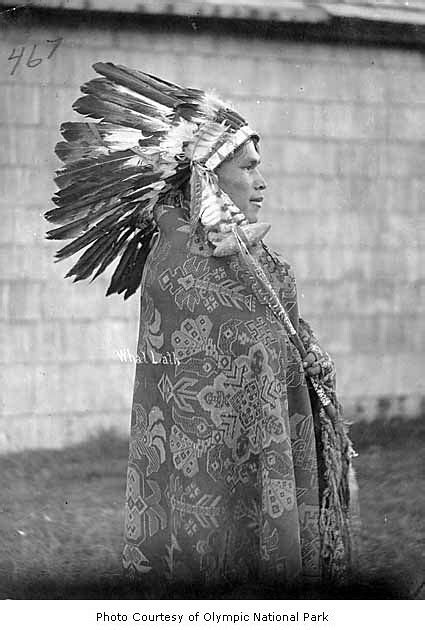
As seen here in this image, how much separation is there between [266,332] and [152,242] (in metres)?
0.43

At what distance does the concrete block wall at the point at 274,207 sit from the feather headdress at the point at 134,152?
46 centimetres

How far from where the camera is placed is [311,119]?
3.20m

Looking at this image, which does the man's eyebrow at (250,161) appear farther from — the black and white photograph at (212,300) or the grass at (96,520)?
the grass at (96,520)

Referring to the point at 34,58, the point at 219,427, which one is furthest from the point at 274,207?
the point at 219,427

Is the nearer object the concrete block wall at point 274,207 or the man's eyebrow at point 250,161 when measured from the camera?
the man's eyebrow at point 250,161

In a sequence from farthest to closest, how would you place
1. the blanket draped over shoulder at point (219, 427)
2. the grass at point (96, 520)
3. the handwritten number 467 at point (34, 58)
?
the handwritten number 467 at point (34, 58) → the grass at point (96, 520) → the blanket draped over shoulder at point (219, 427)

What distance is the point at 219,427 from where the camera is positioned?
2.37 metres

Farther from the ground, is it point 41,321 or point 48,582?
point 41,321

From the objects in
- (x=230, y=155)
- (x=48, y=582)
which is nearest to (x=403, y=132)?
(x=230, y=155)

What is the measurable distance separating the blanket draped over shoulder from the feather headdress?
0.10 metres

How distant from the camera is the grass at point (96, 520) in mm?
2785

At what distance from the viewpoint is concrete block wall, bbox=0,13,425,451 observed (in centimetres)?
307

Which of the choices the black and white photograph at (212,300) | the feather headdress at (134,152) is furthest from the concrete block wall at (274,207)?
the feather headdress at (134,152)

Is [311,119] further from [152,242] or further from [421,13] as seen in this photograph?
[152,242]
